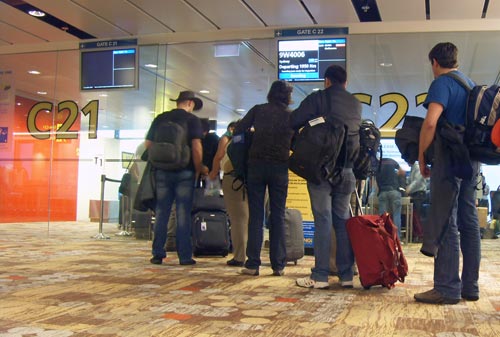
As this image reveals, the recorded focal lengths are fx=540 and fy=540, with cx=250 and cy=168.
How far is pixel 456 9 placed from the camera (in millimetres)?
7020

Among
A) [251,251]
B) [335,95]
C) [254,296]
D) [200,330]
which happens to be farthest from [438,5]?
[200,330]

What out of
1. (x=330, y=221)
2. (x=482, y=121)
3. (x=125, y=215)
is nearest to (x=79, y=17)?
(x=125, y=215)

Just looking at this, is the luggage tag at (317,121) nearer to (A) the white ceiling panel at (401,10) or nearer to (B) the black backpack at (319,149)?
(B) the black backpack at (319,149)

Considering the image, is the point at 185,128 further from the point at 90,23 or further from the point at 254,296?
the point at 90,23

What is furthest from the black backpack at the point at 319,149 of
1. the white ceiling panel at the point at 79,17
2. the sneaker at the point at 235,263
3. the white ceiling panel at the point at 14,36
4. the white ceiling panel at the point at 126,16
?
the white ceiling panel at the point at 14,36

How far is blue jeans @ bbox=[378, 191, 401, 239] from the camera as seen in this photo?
28.7 feet

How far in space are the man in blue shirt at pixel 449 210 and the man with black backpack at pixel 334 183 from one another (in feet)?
1.87

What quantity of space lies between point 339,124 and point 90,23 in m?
5.49

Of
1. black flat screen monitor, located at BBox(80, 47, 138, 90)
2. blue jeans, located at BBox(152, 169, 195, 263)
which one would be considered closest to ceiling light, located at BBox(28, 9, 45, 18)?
black flat screen monitor, located at BBox(80, 47, 138, 90)

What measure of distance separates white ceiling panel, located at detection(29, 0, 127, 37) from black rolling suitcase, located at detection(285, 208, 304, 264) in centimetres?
428

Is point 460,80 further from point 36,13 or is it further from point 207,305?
point 36,13

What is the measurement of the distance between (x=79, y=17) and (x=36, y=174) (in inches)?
221

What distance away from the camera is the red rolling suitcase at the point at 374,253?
141 inches

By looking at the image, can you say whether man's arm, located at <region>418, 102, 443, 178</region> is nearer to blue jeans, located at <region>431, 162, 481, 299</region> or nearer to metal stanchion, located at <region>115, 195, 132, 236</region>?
blue jeans, located at <region>431, 162, 481, 299</region>
